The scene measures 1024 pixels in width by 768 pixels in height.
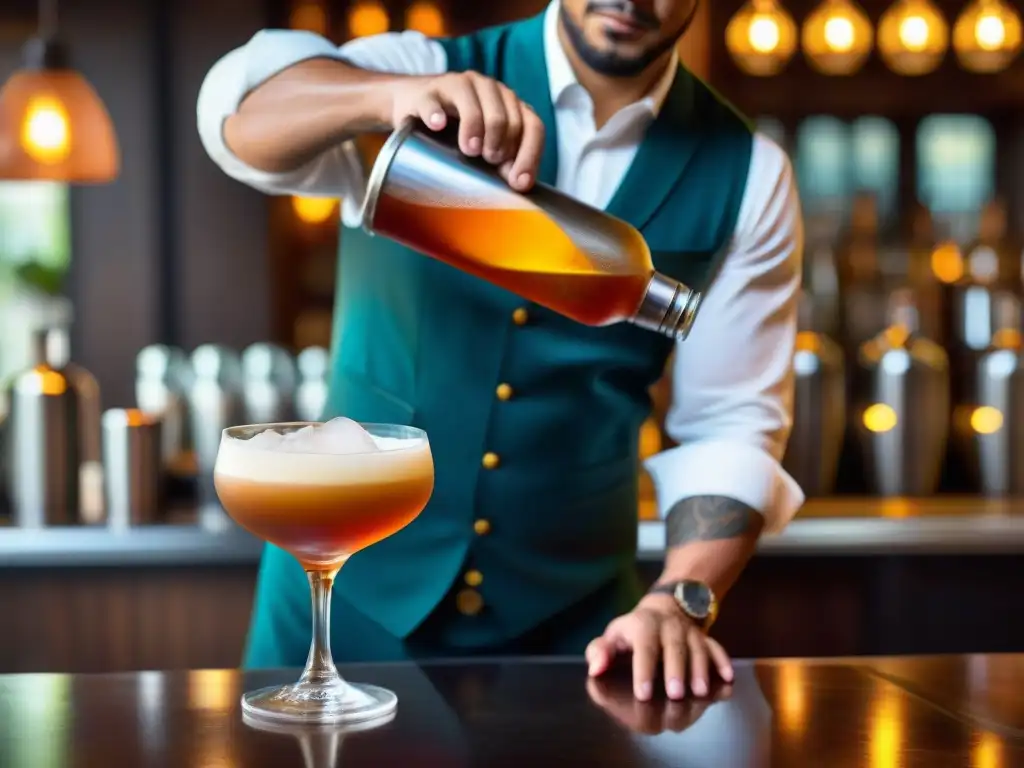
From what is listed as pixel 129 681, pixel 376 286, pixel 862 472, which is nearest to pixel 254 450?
pixel 129 681

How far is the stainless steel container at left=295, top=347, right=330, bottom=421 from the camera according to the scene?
3.21 metres

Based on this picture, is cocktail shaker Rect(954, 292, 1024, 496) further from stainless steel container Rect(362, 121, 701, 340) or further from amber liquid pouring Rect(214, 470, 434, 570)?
amber liquid pouring Rect(214, 470, 434, 570)

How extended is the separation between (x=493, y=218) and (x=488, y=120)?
0.08 m

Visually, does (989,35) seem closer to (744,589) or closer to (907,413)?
(907,413)

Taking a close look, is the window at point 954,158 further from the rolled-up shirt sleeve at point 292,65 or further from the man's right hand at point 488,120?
the man's right hand at point 488,120

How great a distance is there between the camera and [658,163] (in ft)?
5.16

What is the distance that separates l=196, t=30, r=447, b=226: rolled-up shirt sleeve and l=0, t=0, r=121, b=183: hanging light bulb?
1.61m

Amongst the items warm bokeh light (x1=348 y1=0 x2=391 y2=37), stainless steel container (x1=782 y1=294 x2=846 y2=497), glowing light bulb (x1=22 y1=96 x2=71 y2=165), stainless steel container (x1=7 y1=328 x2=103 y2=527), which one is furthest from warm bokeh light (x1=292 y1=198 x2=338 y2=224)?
stainless steel container (x1=782 y1=294 x2=846 y2=497)

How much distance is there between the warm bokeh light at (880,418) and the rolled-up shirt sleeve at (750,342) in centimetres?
152

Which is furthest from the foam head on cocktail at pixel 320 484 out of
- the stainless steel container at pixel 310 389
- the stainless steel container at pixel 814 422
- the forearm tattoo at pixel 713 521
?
the stainless steel container at pixel 814 422

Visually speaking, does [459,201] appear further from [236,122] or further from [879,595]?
[879,595]

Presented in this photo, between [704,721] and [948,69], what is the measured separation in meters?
3.75

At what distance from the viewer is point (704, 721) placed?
1.03 meters

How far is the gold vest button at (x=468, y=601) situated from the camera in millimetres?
1578
